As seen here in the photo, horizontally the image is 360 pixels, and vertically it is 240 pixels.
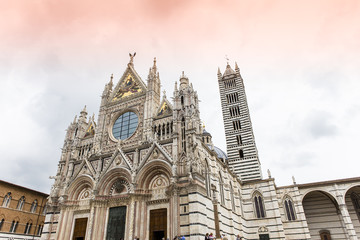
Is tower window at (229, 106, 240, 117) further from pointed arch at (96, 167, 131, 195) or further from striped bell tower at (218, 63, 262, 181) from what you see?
pointed arch at (96, 167, 131, 195)

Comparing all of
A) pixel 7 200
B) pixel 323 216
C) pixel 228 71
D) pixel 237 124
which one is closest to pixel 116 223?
pixel 7 200

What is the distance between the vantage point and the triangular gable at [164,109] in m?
23.2

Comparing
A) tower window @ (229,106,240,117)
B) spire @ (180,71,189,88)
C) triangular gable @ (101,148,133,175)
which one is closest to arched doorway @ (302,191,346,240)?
tower window @ (229,106,240,117)

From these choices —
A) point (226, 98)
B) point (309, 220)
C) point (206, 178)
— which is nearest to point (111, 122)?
point (206, 178)

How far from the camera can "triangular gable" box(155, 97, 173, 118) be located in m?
23.2

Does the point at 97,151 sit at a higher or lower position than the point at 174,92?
Result: lower

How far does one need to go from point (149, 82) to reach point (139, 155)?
868 cm

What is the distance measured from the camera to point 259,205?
27.8m

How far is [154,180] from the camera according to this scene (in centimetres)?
2019

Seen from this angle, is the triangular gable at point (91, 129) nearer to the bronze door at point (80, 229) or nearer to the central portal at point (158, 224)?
the bronze door at point (80, 229)

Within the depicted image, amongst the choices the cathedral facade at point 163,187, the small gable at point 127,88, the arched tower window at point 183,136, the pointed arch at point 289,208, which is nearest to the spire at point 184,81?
the cathedral facade at point 163,187

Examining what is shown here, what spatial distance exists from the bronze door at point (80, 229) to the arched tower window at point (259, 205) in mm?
18208

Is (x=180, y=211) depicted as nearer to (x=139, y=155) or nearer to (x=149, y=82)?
(x=139, y=155)

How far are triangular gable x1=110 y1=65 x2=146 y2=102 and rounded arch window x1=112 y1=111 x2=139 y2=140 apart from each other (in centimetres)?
239
